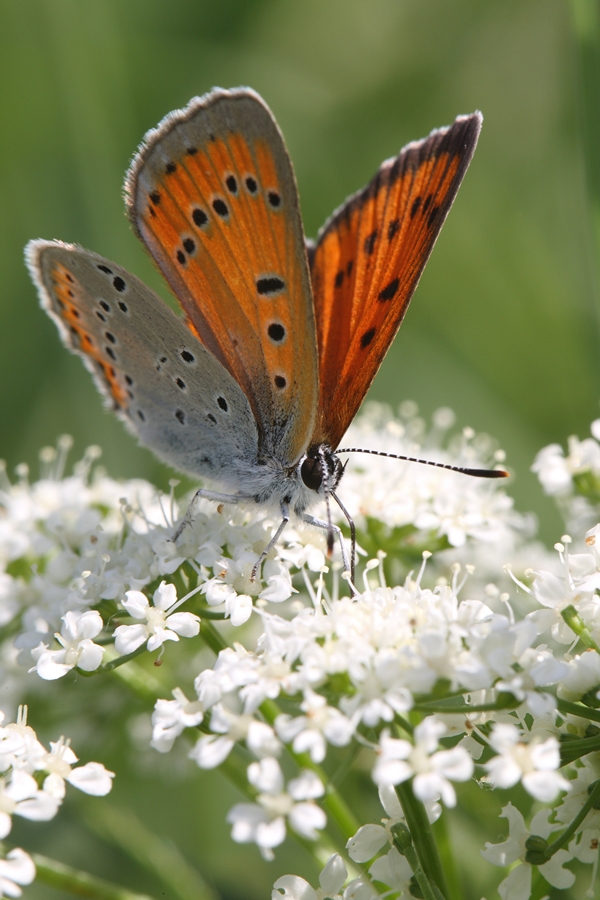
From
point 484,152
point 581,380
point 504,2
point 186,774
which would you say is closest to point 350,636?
point 186,774

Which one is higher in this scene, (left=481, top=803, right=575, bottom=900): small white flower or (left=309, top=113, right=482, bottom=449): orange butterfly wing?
(left=309, top=113, right=482, bottom=449): orange butterfly wing

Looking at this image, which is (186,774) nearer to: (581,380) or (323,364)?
(323,364)

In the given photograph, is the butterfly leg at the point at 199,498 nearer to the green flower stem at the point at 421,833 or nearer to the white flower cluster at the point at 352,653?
the white flower cluster at the point at 352,653

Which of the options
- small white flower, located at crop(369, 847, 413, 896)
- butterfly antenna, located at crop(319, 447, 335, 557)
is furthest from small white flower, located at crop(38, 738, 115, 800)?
butterfly antenna, located at crop(319, 447, 335, 557)

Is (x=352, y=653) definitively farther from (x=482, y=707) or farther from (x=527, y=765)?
(x=527, y=765)

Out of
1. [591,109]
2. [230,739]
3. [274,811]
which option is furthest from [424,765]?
[591,109]

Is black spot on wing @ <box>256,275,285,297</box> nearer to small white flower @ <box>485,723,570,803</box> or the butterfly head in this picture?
the butterfly head

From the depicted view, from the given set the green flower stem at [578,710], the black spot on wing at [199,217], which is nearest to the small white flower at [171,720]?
the green flower stem at [578,710]
